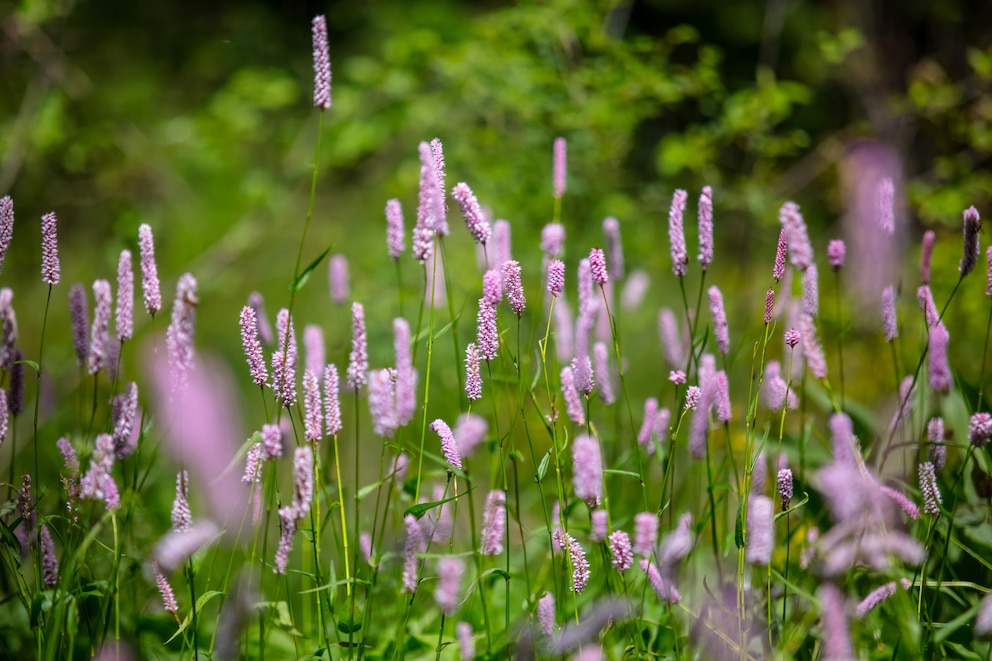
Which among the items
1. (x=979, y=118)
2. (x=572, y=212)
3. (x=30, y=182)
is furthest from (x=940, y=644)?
(x=30, y=182)

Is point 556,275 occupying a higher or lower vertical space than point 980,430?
higher

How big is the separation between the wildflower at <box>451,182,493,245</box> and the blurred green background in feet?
1.07

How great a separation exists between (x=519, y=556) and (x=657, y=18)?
8155 millimetres

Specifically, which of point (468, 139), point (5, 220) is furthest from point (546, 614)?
point (468, 139)

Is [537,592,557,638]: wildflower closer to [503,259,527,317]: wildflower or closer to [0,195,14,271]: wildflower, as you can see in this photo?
[503,259,527,317]: wildflower

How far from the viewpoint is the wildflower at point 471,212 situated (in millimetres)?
1086

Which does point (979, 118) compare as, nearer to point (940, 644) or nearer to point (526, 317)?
point (526, 317)

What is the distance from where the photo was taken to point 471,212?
1.10 meters

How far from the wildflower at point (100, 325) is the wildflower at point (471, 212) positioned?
0.47 m

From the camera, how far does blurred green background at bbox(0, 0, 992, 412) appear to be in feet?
9.66

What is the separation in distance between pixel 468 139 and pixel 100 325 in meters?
2.30

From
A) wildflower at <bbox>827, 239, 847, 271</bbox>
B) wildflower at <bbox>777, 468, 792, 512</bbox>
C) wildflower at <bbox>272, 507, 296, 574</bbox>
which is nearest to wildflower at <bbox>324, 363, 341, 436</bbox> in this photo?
wildflower at <bbox>272, 507, 296, 574</bbox>

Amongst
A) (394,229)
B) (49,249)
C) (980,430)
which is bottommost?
(980,430)

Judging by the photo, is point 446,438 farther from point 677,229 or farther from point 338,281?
point 338,281
